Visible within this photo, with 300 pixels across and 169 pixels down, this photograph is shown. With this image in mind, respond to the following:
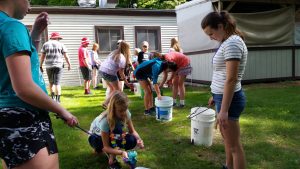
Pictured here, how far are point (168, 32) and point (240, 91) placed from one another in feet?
41.2

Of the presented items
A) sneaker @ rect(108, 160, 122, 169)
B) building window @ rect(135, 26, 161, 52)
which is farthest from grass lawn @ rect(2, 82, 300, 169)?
building window @ rect(135, 26, 161, 52)

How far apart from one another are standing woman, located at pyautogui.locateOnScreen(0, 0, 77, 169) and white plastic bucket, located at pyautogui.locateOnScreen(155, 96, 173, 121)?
403 cm

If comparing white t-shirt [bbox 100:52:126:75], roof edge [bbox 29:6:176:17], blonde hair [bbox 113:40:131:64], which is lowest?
white t-shirt [bbox 100:52:126:75]

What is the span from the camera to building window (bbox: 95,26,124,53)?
1403 cm

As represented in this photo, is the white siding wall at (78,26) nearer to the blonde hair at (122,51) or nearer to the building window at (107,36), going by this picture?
the building window at (107,36)

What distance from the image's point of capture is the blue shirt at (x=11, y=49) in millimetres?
1472

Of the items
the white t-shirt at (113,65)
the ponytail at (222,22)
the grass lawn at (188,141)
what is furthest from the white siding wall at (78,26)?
the ponytail at (222,22)

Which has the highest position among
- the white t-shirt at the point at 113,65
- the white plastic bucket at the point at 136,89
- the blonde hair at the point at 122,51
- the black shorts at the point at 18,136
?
the blonde hair at the point at 122,51

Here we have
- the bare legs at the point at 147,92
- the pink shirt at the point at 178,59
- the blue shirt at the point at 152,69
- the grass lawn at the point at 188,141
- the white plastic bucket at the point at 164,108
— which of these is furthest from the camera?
the pink shirt at the point at 178,59

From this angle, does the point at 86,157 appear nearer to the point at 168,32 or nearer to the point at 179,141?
the point at 179,141

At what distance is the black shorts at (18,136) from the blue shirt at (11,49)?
4 cm

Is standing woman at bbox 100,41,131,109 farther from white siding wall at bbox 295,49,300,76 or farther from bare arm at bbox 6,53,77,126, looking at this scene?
white siding wall at bbox 295,49,300,76

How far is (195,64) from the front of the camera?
11578 mm

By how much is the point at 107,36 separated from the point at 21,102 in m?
12.8
